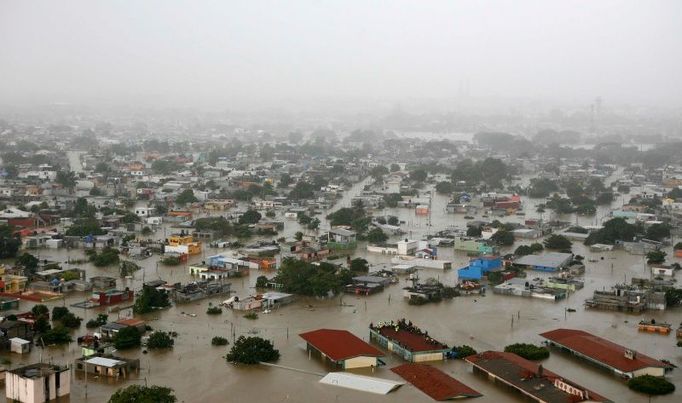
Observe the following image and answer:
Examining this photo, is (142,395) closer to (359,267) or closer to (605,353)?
(605,353)

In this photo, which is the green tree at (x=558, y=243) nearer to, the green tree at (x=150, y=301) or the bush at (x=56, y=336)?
the green tree at (x=150, y=301)

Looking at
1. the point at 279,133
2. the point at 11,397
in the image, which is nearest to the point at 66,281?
the point at 11,397

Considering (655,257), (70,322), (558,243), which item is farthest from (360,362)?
(558,243)

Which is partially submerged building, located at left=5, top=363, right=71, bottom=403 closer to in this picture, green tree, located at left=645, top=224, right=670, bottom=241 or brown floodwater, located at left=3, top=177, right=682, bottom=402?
brown floodwater, located at left=3, top=177, right=682, bottom=402

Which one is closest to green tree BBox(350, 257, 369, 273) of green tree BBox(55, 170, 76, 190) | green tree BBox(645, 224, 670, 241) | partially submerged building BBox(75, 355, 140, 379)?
partially submerged building BBox(75, 355, 140, 379)

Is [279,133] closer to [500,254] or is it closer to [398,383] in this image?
[500,254]
